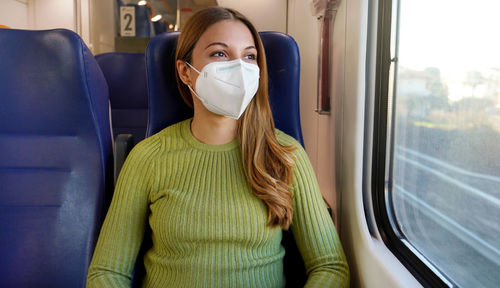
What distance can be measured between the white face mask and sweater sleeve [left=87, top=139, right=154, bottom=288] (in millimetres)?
280

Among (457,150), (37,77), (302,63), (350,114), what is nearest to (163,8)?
(302,63)

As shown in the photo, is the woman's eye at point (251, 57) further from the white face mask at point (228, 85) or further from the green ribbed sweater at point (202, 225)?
the green ribbed sweater at point (202, 225)

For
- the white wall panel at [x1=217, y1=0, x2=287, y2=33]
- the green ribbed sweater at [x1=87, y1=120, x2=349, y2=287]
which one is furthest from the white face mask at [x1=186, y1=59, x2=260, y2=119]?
the white wall panel at [x1=217, y1=0, x2=287, y2=33]

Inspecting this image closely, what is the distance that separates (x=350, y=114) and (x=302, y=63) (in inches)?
33.0

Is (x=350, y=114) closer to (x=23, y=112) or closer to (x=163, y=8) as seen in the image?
(x=23, y=112)

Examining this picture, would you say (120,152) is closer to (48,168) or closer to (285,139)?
(48,168)

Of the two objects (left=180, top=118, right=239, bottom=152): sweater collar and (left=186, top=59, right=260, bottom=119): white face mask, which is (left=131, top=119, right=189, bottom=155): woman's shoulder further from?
(left=186, top=59, right=260, bottom=119): white face mask

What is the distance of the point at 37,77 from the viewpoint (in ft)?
5.03

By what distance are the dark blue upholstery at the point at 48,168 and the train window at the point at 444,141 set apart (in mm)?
1081

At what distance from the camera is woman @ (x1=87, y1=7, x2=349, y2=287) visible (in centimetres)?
119

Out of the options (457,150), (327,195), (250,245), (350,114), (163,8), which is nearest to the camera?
(457,150)

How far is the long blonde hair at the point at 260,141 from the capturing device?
4.00 ft

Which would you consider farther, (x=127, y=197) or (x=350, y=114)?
(x=350, y=114)

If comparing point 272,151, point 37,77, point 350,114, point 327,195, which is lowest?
point 327,195
